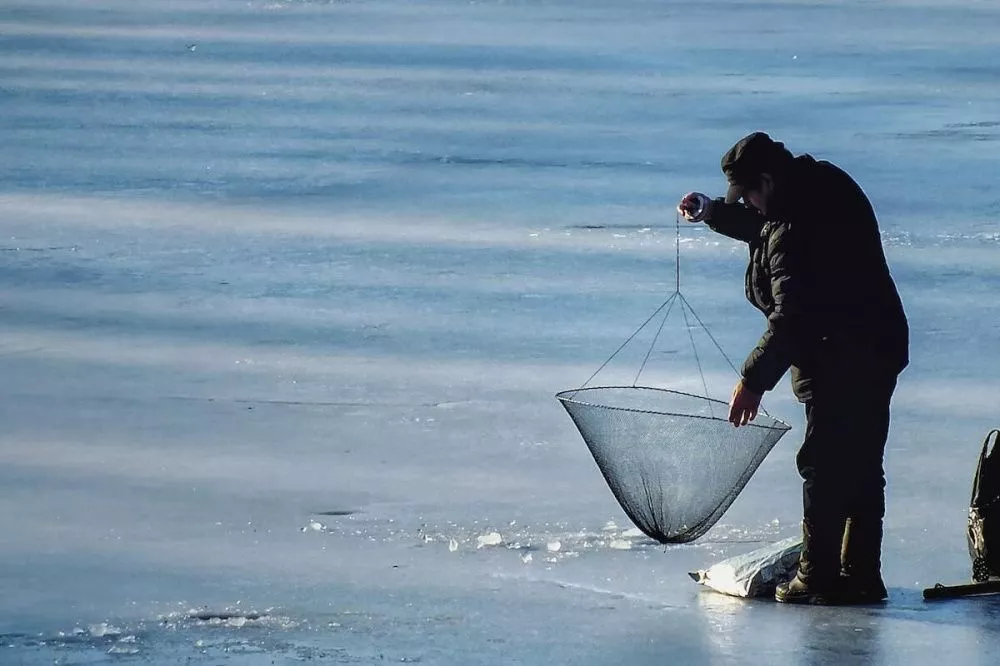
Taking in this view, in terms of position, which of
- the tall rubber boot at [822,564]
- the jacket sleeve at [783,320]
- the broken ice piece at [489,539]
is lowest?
the tall rubber boot at [822,564]

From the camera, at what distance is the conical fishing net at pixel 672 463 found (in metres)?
5.18

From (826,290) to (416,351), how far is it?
3.62 metres

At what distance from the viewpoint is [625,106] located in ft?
55.8

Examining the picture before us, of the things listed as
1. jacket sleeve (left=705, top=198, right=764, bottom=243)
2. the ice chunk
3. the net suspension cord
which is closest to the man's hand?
jacket sleeve (left=705, top=198, right=764, bottom=243)

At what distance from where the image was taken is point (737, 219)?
5297 mm

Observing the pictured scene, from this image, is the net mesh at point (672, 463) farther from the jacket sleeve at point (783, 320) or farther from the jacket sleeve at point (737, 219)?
the jacket sleeve at point (737, 219)

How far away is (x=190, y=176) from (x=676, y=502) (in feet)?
28.9

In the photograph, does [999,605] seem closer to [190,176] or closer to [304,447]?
[304,447]

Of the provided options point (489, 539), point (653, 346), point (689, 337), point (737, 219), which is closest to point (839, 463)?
point (737, 219)

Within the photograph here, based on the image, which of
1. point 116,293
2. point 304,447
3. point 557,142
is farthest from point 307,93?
point 304,447

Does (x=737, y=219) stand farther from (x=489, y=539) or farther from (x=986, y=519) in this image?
(x=489, y=539)

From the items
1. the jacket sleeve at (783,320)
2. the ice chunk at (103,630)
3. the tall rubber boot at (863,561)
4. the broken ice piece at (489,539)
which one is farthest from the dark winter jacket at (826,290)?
the ice chunk at (103,630)

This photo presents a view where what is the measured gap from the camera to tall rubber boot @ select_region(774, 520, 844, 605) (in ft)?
16.4

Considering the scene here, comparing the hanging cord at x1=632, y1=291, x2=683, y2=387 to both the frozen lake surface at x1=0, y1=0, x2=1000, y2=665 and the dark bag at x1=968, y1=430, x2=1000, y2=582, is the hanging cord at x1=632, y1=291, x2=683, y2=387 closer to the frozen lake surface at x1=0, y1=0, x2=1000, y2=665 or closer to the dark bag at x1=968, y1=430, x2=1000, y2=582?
the frozen lake surface at x1=0, y1=0, x2=1000, y2=665
